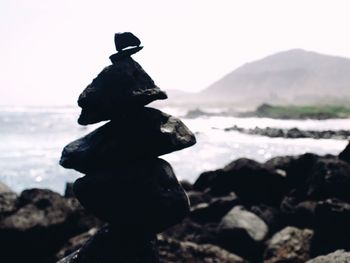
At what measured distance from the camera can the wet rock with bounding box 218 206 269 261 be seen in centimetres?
1681

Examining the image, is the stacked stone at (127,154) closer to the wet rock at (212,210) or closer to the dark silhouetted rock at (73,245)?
the dark silhouetted rock at (73,245)

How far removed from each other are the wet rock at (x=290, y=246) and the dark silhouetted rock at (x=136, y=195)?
4.90 m

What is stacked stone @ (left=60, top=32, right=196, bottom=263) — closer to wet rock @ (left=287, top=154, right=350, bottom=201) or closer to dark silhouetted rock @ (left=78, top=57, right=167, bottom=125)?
dark silhouetted rock @ (left=78, top=57, right=167, bottom=125)

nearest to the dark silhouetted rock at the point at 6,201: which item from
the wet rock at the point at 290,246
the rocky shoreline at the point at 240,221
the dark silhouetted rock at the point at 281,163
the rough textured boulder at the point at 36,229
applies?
the rocky shoreline at the point at 240,221

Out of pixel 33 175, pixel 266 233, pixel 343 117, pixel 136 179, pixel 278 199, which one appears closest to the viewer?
pixel 136 179

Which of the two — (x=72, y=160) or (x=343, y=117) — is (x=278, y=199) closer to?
(x=72, y=160)

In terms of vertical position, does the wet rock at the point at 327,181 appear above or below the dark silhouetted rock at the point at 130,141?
below

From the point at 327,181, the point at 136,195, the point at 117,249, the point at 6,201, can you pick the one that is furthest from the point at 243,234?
the point at 6,201

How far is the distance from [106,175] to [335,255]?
19.5ft

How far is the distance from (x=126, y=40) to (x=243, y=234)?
27.9ft

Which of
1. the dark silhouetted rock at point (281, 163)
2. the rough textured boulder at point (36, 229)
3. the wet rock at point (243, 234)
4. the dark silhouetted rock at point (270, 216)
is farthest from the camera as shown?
the dark silhouetted rock at point (281, 163)

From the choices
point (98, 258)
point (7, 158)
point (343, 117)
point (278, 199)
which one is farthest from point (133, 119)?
point (343, 117)

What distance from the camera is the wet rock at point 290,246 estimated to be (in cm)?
1516

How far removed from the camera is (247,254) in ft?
55.2
